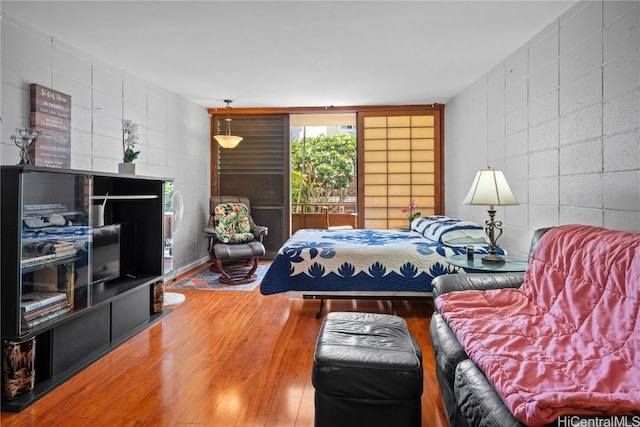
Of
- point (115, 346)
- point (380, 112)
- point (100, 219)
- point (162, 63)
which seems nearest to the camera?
point (115, 346)

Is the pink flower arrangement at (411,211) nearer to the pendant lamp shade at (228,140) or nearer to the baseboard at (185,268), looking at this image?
the pendant lamp shade at (228,140)

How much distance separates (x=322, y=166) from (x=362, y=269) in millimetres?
5239

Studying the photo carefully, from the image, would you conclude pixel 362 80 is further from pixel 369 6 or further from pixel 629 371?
pixel 629 371

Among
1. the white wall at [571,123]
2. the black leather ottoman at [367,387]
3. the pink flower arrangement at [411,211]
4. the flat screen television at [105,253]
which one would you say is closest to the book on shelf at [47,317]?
the flat screen television at [105,253]

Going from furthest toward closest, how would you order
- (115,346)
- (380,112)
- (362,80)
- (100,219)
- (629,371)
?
(380,112), (362,80), (100,219), (115,346), (629,371)

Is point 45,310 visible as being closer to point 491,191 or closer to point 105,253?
point 105,253

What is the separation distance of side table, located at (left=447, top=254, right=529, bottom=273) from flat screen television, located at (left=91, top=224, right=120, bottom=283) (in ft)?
8.72

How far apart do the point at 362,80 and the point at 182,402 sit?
3.63m

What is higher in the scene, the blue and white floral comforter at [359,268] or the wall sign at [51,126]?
the wall sign at [51,126]

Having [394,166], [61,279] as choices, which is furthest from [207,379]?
[394,166]

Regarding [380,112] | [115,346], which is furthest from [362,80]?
[115,346]

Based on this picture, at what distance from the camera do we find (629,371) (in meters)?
1.33

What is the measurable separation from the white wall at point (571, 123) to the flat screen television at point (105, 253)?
3337mm

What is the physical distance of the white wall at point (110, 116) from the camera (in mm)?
2795
